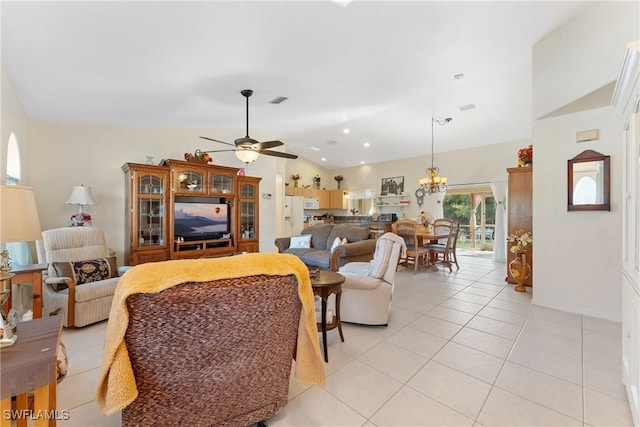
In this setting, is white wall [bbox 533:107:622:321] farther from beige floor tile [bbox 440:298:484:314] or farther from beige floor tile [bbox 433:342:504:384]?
beige floor tile [bbox 433:342:504:384]

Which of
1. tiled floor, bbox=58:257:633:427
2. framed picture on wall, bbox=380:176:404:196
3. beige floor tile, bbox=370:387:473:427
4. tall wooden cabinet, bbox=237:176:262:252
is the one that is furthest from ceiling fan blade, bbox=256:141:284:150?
framed picture on wall, bbox=380:176:404:196

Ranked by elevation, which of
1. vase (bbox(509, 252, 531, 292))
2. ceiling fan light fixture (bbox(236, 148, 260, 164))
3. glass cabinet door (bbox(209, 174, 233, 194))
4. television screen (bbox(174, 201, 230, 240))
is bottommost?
vase (bbox(509, 252, 531, 292))

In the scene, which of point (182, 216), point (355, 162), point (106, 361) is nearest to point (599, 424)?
point (106, 361)

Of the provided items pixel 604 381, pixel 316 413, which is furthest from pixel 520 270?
pixel 316 413

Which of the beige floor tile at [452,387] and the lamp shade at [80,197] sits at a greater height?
the lamp shade at [80,197]

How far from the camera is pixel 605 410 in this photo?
1703mm

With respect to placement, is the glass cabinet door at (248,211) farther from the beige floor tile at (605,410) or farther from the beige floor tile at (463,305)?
the beige floor tile at (605,410)

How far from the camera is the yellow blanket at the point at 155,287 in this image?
3.59 feet

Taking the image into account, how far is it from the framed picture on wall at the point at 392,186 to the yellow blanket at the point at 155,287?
24.1 ft

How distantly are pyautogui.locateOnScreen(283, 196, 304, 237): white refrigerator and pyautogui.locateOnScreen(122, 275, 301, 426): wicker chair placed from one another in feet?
22.2

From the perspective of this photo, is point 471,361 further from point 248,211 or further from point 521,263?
point 248,211

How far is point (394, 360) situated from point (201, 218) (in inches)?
170

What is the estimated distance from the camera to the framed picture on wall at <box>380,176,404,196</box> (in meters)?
8.30

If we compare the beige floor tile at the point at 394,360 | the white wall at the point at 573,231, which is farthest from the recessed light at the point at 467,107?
the beige floor tile at the point at 394,360
